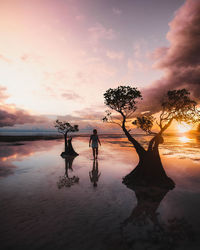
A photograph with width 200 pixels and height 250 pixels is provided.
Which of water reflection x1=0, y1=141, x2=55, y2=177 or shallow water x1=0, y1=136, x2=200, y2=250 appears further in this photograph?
water reflection x1=0, y1=141, x2=55, y2=177

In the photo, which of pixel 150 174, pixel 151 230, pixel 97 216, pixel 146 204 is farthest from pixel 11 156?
pixel 151 230

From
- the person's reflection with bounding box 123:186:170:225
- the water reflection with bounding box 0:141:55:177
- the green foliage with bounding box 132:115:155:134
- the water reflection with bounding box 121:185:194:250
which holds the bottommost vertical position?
the water reflection with bounding box 0:141:55:177

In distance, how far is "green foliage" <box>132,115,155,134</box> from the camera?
12.1 m

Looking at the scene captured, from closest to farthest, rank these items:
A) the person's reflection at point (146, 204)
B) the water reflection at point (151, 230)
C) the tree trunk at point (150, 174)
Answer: the water reflection at point (151, 230), the person's reflection at point (146, 204), the tree trunk at point (150, 174)

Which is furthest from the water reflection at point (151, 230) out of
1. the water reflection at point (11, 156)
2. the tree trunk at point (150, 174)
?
the water reflection at point (11, 156)

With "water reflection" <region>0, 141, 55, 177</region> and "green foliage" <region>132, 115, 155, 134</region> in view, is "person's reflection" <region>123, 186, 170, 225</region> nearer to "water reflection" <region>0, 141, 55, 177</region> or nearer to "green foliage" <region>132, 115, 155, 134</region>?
"green foliage" <region>132, 115, 155, 134</region>

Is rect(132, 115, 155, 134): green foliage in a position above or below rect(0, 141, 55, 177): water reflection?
above

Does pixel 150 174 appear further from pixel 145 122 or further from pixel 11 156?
pixel 11 156

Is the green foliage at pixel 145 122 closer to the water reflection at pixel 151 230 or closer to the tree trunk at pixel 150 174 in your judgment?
the tree trunk at pixel 150 174

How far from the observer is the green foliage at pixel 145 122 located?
1212 centimetres

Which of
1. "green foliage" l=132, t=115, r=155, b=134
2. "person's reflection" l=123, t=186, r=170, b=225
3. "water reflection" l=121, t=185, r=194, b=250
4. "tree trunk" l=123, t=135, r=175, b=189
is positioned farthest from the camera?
"green foliage" l=132, t=115, r=155, b=134

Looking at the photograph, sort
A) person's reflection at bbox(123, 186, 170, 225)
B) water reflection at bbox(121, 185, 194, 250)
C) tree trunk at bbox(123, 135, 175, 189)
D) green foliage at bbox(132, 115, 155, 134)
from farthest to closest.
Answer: green foliage at bbox(132, 115, 155, 134), tree trunk at bbox(123, 135, 175, 189), person's reflection at bbox(123, 186, 170, 225), water reflection at bbox(121, 185, 194, 250)

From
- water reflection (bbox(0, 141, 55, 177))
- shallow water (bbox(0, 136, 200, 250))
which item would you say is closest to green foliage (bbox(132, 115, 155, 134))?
shallow water (bbox(0, 136, 200, 250))

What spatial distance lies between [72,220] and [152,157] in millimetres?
7373
